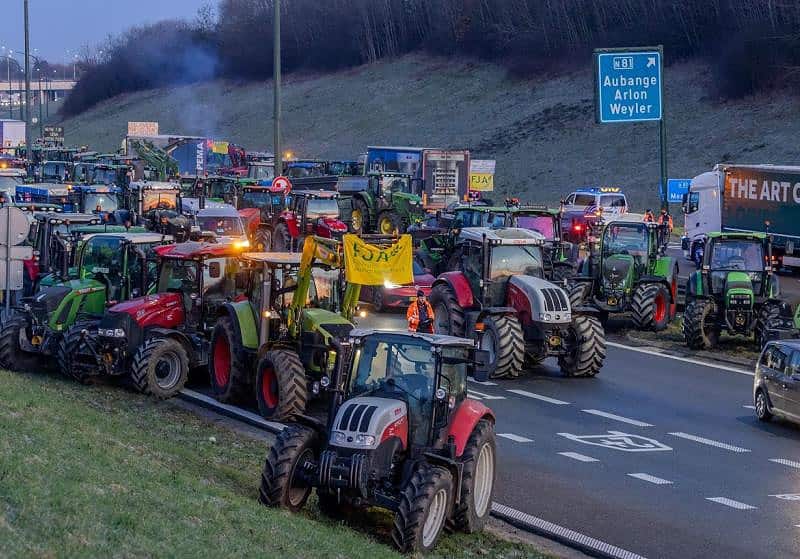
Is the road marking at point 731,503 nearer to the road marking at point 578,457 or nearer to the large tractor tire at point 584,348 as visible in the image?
the road marking at point 578,457

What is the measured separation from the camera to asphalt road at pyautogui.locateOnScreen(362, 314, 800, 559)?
13633 mm

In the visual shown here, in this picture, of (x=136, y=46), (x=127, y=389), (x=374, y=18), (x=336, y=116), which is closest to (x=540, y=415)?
(x=127, y=389)

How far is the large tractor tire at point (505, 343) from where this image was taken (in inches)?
867

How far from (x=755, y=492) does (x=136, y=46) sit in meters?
133

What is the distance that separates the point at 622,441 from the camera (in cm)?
1812

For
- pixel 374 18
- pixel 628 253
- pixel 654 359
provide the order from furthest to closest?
pixel 374 18, pixel 628 253, pixel 654 359

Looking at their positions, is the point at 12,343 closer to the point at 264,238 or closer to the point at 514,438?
the point at 514,438

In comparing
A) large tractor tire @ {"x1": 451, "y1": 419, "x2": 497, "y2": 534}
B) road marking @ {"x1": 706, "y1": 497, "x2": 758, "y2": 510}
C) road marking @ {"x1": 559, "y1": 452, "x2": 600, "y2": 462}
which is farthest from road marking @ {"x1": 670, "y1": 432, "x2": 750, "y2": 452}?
large tractor tire @ {"x1": 451, "y1": 419, "x2": 497, "y2": 534}

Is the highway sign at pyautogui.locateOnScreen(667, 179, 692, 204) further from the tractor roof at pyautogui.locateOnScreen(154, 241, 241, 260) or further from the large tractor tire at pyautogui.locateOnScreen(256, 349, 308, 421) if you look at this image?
the large tractor tire at pyautogui.locateOnScreen(256, 349, 308, 421)

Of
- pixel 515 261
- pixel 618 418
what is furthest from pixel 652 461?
pixel 515 261

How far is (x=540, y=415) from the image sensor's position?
19703 mm

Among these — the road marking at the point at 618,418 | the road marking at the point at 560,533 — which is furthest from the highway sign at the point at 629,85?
the road marking at the point at 560,533

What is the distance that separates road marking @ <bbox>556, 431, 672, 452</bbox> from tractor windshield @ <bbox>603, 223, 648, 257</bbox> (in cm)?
1121

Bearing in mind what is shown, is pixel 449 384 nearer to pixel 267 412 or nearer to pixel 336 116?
pixel 267 412
